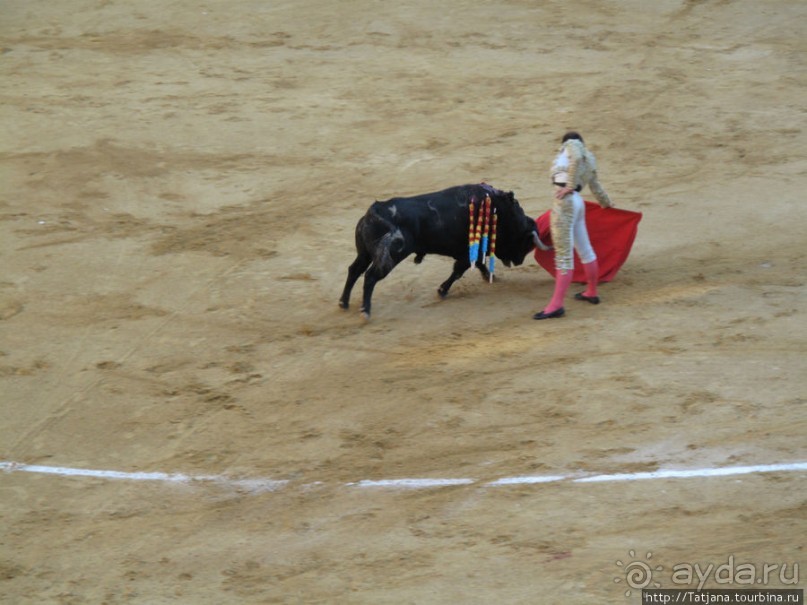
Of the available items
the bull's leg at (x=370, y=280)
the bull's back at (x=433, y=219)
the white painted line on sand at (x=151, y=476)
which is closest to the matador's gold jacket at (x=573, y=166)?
the bull's back at (x=433, y=219)

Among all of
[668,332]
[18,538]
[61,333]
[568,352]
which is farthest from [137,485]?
[668,332]

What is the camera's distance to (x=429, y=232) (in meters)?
9.68

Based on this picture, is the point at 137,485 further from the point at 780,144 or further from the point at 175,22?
the point at 175,22

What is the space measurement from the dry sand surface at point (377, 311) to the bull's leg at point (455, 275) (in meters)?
0.13

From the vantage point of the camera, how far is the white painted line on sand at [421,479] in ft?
23.9

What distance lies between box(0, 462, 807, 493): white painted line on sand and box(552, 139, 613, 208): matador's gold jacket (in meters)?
2.85

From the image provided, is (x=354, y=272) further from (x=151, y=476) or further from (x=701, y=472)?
(x=701, y=472)

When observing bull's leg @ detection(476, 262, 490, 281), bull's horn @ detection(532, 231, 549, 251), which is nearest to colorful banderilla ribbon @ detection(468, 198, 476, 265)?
bull's leg @ detection(476, 262, 490, 281)

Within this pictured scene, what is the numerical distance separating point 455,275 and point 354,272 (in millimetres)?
877

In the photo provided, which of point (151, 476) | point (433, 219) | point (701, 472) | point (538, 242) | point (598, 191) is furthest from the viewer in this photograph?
point (538, 242)

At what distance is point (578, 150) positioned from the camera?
30.9ft

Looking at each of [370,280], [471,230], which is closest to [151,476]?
[370,280]

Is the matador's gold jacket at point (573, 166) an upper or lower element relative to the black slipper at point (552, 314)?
upper

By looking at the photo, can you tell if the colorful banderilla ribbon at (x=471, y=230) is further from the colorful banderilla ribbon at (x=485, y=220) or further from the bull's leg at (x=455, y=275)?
the bull's leg at (x=455, y=275)
